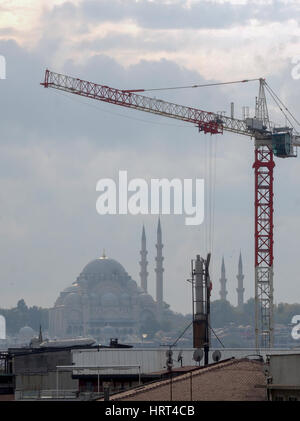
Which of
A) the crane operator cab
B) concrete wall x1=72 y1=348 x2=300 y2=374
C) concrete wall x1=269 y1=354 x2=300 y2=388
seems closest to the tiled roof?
concrete wall x1=269 y1=354 x2=300 y2=388

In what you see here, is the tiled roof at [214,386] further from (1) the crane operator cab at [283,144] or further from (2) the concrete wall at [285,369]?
(1) the crane operator cab at [283,144]

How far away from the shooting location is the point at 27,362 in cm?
8650

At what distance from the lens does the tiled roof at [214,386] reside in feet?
141

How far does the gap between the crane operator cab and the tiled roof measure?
124 metres

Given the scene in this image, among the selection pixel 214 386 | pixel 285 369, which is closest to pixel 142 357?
pixel 214 386

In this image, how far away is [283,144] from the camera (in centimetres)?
17200

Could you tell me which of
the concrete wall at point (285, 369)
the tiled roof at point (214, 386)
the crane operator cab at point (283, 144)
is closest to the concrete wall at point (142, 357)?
the tiled roof at point (214, 386)

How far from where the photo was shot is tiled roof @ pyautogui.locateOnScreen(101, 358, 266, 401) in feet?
141

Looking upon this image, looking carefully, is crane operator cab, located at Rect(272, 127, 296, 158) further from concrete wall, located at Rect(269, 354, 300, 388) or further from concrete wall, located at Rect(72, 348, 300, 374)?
concrete wall, located at Rect(269, 354, 300, 388)

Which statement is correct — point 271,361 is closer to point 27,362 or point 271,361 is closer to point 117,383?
point 117,383

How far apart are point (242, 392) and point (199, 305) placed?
48600 mm
